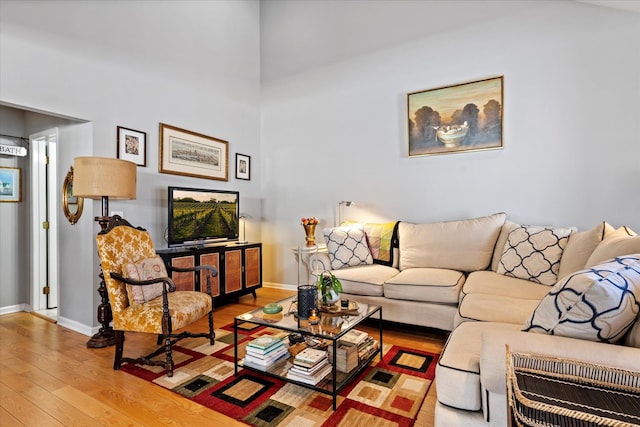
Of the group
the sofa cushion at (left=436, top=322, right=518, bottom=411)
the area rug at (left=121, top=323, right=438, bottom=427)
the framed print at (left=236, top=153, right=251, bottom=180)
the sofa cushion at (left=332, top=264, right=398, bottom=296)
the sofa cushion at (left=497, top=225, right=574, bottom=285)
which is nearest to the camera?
the sofa cushion at (left=436, top=322, right=518, bottom=411)

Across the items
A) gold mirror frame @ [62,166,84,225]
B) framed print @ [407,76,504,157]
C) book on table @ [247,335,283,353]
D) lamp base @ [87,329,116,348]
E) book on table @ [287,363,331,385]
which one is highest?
framed print @ [407,76,504,157]

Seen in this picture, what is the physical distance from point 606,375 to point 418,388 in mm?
1208

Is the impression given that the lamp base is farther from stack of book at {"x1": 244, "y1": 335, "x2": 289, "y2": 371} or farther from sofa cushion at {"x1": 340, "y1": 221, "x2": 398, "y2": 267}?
sofa cushion at {"x1": 340, "y1": 221, "x2": 398, "y2": 267}

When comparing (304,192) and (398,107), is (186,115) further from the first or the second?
(398,107)

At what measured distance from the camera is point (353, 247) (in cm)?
345

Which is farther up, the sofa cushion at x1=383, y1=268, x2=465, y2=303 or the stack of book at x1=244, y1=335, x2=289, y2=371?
the sofa cushion at x1=383, y1=268, x2=465, y2=303

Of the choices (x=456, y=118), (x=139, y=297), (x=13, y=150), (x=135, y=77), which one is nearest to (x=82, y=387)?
(x=139, y=297)

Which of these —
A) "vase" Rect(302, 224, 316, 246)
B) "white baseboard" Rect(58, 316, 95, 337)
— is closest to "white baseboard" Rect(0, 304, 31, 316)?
"white baseboard" Rect(58, 316, 95, 337)

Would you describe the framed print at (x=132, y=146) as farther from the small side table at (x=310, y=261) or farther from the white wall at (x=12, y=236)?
the small side table at (x=310, y=261)

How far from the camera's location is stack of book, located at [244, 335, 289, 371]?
6.56ft

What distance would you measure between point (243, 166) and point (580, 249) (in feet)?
12.5

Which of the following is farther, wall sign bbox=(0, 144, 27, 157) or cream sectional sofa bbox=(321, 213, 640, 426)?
wall sign bbox=(0, 144, 27, 157)

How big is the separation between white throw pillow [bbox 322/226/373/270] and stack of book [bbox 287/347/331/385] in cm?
148

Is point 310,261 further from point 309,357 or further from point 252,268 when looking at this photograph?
point 309,357
